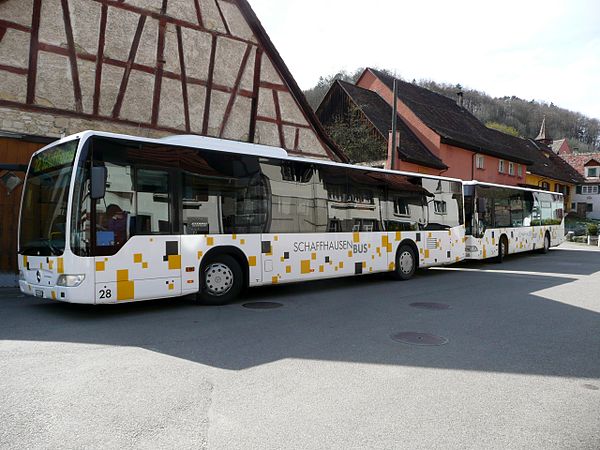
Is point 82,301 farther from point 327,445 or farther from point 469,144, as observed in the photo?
point 469,144

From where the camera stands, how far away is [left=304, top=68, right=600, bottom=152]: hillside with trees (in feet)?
275

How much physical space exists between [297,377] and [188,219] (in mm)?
4282

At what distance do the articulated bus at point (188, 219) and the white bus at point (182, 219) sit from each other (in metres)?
0.02

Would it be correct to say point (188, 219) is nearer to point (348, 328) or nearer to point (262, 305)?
point (262, 305)

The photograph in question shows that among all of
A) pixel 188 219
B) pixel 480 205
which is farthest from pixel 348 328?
pixel 480 205

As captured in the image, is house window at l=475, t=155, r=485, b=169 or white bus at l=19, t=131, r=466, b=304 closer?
white bus at l=19, t=131, r=466, b=304

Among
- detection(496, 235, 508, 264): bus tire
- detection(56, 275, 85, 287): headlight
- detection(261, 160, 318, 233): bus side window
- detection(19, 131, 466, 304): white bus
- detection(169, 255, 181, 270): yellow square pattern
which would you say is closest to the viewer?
detection(56, 275, 85, 287): headlight

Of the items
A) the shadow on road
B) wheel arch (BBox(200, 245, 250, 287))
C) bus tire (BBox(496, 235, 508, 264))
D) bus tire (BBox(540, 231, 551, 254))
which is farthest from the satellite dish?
bus tire (BBox(540, 231, 551, 254))

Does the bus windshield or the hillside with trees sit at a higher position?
the hillside with trees

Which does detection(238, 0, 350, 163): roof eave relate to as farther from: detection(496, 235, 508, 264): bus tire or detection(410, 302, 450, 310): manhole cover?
detection(410, 302, 450, 310): manhole cover

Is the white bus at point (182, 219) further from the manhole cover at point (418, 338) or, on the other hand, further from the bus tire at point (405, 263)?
the manhole cover at point (418, 338)

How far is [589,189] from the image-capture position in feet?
213

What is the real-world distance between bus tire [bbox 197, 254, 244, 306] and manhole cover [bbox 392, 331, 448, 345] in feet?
11.3

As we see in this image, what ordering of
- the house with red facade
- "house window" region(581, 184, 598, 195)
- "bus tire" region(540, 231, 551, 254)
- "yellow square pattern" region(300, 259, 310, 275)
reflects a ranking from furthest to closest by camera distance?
"house window" region(581, 184, 598, 195) → the house with red facade → "bus tire" region(540, 231, 551, 254) → "yellow square pattern" region(300, 259, 310, 275)
